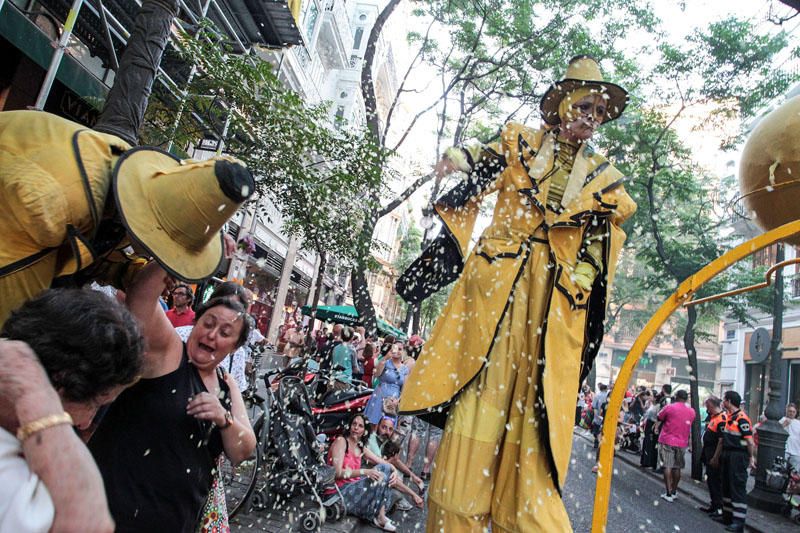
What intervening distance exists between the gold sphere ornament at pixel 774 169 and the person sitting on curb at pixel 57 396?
2.62m

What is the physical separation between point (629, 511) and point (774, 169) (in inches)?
280

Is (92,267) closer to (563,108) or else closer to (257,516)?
(563,108)

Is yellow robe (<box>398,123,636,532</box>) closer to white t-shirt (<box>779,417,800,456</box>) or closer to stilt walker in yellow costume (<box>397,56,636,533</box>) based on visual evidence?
stilt walker in yellow costume (<box>397,56,636,533</box>)

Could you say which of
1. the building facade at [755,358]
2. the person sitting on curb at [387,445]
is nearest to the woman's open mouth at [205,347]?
the person sitting on curb at [387,445]

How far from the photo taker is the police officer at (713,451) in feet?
31.9

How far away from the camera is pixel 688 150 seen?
14742 millimetres

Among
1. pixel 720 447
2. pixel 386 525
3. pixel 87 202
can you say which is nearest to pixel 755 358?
pixel 720 447

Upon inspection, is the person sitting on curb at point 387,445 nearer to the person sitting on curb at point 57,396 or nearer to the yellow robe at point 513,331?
the yellow robe at point 513,331

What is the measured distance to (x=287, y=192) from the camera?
413 inches

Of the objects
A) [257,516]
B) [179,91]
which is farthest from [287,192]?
[257,516]

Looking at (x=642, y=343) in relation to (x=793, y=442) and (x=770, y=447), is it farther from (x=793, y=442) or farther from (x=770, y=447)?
(x=793, y=442)

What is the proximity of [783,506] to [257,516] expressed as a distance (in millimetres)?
10503

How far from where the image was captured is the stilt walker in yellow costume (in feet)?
8.33

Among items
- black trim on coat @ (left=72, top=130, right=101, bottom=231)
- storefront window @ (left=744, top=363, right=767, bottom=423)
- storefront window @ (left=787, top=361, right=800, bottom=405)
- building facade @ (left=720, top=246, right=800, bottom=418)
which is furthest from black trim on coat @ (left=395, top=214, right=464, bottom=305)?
storefront window @ (left=744, top=363, right=767, bottom=423)
